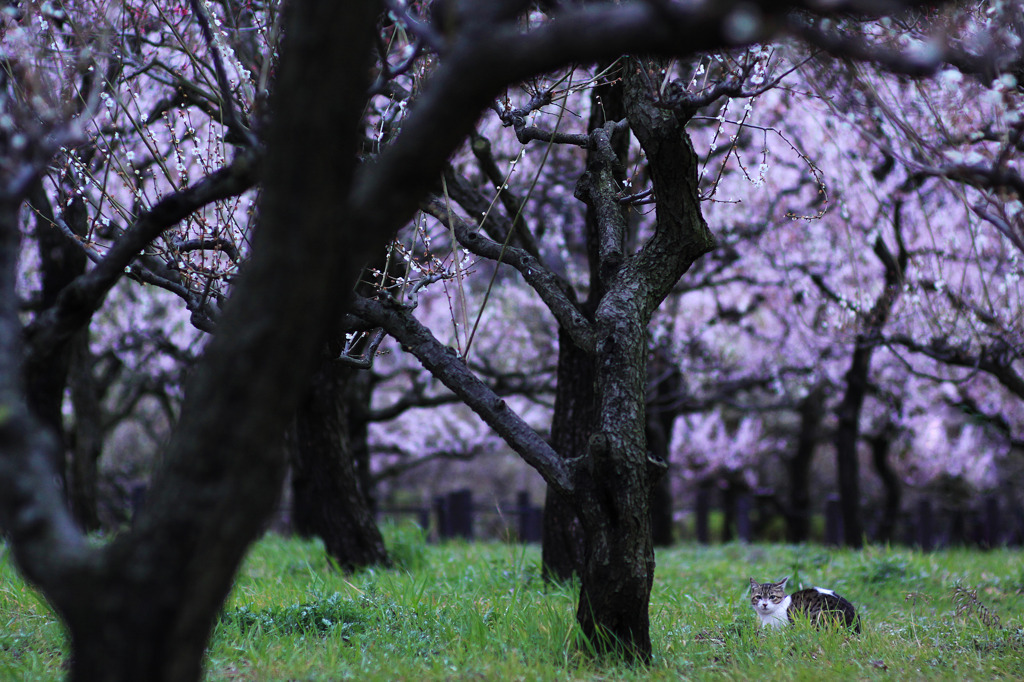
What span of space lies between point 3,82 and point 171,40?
168 centimetres

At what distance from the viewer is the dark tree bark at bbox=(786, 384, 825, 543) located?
16375 mm

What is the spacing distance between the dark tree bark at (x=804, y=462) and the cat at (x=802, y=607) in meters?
10.8

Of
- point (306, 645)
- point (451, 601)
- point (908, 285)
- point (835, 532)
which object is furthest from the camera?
point (835, 532)

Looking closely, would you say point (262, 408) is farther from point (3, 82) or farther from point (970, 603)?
point (970, 603)

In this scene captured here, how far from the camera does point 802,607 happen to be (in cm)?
509

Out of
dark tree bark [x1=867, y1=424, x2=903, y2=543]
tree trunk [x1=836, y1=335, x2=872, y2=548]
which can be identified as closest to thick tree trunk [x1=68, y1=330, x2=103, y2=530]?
tree trunk [x1=836, y1=335, x2=872, y2=548]

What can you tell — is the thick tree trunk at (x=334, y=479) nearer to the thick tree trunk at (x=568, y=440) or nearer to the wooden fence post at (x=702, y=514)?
the thick tree trunk at (x=568, y=440)

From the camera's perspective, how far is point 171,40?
20.3 ft

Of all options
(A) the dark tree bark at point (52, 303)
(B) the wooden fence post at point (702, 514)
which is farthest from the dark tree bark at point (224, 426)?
(B) the wooden fence post at point (702, 514)

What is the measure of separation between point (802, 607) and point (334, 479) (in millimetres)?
4097

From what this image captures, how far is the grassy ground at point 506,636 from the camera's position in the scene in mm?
3750

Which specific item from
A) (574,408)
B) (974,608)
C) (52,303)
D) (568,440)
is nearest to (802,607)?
(974,608)

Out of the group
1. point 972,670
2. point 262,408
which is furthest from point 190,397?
point 972,670

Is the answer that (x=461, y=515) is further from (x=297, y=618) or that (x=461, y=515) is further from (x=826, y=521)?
(x=297, y=618)
